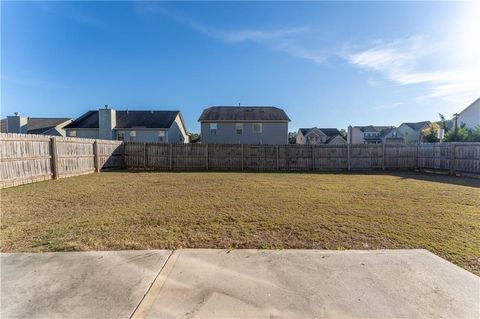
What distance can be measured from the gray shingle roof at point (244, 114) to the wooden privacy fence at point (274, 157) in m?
8.05

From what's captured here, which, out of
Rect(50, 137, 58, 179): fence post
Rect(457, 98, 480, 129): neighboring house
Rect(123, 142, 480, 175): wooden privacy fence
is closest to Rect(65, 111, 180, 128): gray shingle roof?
Rect(123, 142, 480, 175): wooden privacy fence

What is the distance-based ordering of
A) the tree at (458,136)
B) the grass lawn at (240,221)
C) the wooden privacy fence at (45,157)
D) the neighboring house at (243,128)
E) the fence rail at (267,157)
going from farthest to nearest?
the neighboring house at (243,128)
the tree at (458,136)
the fence rail at (267,157)
the wooden privacy fence at (45,157)
the grass lawn at (240,221)

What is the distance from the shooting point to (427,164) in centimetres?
1638

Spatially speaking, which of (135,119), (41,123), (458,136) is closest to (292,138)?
(458,136)

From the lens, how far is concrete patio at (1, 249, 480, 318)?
2.30 m

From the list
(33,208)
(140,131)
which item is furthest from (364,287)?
(140,131)

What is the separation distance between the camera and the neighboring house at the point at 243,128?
24.8 m

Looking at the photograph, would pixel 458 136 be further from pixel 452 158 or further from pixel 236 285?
pixel 236 285

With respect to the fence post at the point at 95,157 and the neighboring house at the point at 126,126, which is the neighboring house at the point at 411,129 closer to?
the neighboring house at the point at 126,126

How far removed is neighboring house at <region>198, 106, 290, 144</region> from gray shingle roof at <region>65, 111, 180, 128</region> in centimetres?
641

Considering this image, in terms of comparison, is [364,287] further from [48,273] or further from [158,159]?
[158,159]

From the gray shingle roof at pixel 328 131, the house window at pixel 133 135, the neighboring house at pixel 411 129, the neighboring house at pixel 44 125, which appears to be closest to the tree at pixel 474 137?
the neighboring house at pixel 411 129

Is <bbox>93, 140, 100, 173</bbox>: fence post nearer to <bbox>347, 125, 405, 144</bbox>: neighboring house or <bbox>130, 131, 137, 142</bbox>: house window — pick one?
<bbox>130, 131, 137, 142</bbox>: house window

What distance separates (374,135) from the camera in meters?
54.1
